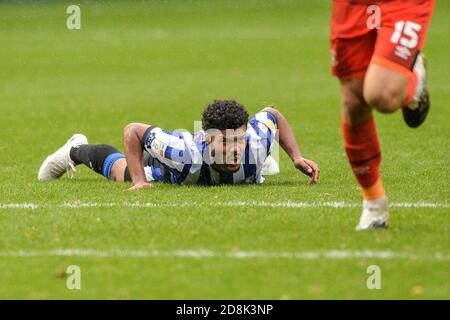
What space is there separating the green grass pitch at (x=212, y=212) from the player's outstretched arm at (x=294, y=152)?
0.45 ft

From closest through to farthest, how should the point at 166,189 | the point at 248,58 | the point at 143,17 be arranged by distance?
the point at 166,189 < the point at 248,58 < the point at 143,17

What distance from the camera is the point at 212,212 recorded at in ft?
26.6

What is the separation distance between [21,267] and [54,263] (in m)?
0.20

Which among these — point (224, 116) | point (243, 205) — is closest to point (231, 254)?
point (243, 205)

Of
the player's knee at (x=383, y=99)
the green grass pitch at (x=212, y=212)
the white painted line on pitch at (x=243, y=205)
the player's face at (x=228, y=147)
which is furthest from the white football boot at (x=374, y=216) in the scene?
the player's face at (x=228, y=147)

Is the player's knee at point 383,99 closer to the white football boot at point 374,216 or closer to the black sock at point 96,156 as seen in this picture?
the white football boot at point 374,216

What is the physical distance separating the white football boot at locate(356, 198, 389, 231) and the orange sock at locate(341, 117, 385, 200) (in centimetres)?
6

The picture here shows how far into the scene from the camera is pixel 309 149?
13.2m

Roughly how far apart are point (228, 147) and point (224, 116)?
258 mm

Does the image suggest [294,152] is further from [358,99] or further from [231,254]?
[231,254]

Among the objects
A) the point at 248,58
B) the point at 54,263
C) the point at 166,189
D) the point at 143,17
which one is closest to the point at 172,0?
the point at 143,17

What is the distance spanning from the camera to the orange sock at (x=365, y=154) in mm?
7316

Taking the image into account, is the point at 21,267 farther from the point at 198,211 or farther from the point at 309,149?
the point at 309,149
